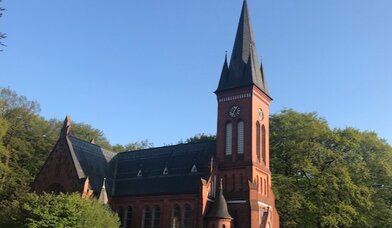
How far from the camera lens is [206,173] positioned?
4428cm

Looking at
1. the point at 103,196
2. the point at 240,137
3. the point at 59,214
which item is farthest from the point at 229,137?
the point at 59,214

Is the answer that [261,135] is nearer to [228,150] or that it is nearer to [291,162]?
[228,150]

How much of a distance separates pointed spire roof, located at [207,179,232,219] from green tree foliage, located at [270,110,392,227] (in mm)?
10176

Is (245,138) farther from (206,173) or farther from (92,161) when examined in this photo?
(92,161)

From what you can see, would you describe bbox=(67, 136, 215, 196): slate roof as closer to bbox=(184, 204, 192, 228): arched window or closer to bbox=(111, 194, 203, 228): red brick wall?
bbox=(111, 194, 203, 228): red brick wall

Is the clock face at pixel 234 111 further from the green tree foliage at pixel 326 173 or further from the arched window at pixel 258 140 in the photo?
the green tree foliage at pixel 326 173

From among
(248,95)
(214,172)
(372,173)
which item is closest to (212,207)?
(214,172)

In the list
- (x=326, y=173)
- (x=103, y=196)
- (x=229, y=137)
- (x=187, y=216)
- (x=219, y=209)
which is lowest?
(x=187, y=216)

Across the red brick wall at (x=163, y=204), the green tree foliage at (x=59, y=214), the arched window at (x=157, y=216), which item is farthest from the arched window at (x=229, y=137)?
the green tree foliage at (x=59, y=214)

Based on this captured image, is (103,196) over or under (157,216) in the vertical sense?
over

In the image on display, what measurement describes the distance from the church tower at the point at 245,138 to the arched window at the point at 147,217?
8798 mm

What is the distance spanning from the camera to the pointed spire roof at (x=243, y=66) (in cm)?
4706

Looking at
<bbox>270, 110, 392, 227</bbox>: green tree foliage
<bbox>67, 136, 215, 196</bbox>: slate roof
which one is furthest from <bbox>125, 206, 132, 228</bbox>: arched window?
<bbox>270, 110, 392, 227</bbox>: green tree foliage

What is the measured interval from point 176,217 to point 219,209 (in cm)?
549
